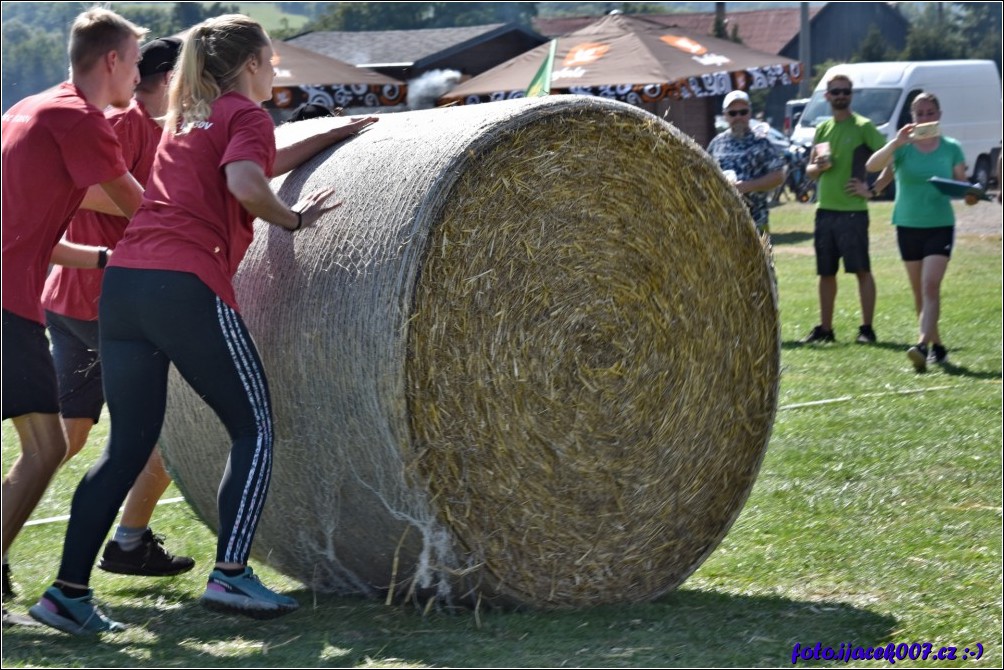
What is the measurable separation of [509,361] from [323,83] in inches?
652

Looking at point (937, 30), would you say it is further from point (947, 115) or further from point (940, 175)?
point (940, 175)

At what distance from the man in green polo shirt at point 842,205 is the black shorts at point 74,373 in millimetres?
6991

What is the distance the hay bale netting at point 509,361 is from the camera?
4082 mm

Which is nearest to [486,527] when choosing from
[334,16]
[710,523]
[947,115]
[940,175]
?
[710,523]

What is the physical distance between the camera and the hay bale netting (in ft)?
13.4

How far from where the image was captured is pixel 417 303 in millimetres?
4055

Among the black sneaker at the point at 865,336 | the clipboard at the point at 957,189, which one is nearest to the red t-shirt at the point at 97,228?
the clipboard at the point at 957,189

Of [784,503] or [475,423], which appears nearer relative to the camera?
[475,423]

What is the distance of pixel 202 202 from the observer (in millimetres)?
4004

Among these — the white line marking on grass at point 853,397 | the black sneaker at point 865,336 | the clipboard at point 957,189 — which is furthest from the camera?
the black sneaker at point 865,336

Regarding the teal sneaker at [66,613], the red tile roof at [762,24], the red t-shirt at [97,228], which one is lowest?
the teal sneaker at [66,613]

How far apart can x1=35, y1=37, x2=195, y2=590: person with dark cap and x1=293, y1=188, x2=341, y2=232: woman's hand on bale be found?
965 millimetres

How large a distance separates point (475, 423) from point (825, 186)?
7.25 meters

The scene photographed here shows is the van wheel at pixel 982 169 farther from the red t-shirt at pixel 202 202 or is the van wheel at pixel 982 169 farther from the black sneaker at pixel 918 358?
the red t-shirt at pixel 202 202
